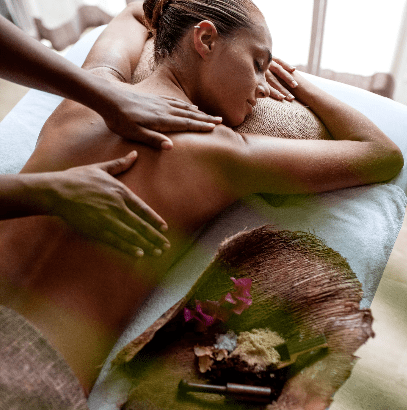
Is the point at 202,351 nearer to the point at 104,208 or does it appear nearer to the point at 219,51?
the point at 104,208

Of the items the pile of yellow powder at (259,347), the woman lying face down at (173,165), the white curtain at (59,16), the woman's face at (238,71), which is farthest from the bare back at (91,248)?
the white curtain at (59,16)

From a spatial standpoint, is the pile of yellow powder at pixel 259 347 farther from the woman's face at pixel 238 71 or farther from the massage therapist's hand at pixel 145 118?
the woman's face at pixel 238 71

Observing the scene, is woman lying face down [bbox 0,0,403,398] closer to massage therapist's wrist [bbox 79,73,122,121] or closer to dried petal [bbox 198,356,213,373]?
massage therapist's wrist [bbox 79,73,122,121]

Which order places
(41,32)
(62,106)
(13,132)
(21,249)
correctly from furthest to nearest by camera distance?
(41,32), (13,132), (62,106), (21,249)

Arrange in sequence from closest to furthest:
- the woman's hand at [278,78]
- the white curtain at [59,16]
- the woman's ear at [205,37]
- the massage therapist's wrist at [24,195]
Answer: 1. the massage therapist's wrist at [24,195]
2. the woman's ear at [205,37]
3. the woman's hand at [278,78]
4. the white curtain at [59,16]

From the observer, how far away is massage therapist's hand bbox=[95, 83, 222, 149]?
900 mm

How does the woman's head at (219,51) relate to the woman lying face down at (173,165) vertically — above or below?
above

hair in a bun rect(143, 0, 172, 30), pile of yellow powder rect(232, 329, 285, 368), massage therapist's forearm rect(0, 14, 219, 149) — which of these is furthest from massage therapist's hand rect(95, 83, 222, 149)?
pile of yellow powder rect(232, 329, 285, 368)

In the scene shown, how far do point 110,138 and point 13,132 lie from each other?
68 cm

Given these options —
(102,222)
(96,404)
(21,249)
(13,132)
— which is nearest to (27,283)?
(21,249)

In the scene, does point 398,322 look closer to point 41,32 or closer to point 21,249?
point 21,249

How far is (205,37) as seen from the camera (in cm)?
103

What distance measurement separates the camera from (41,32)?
2.90 metres

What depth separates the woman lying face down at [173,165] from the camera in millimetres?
827
